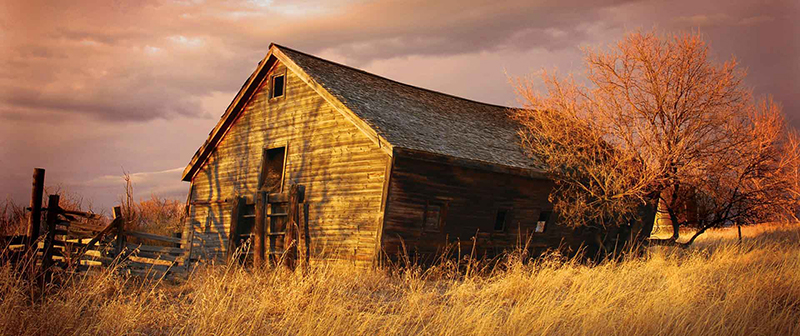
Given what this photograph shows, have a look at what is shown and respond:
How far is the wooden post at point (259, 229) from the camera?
15148mm

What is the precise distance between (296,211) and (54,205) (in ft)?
18.4

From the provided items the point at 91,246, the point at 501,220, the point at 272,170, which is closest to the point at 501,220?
the point at 501,220

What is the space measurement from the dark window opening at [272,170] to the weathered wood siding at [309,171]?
0.72ft

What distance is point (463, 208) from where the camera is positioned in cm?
1461

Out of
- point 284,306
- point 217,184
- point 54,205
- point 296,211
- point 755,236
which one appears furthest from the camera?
point 755,236

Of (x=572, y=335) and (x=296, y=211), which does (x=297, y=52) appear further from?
(x=572, y=335)

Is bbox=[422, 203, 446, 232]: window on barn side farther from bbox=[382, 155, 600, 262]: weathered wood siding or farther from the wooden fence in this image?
the wooden fence

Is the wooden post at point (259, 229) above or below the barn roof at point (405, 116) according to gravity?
below

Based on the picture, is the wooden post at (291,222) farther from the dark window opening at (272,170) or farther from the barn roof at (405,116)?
the barn roof at (405,116)

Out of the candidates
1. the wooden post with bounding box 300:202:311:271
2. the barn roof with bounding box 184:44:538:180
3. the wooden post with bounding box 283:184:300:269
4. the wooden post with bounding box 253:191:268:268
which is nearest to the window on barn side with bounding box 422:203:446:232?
the barn roof with bounding box 184:44:538:180

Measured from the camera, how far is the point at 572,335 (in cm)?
637

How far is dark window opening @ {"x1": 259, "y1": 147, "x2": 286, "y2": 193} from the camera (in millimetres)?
16953

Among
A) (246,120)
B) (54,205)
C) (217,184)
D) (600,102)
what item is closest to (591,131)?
(600,102)

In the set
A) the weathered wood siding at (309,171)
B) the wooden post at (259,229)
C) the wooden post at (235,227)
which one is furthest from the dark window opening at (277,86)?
the wooden post at (259,229)
